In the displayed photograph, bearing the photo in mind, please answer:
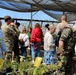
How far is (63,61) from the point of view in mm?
5172

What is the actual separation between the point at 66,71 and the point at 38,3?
452 centimetres

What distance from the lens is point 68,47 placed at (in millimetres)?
5582

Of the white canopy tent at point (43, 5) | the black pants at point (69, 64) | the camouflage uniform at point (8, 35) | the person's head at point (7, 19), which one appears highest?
the white canopy tent at point (43, 5)

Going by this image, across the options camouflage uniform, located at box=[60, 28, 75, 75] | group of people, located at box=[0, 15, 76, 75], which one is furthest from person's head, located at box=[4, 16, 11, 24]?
camouflage uniform, located at box=[60, 28, 75, 75]

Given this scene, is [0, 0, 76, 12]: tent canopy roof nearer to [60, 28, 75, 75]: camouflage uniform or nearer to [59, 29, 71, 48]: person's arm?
[60, 28, 75, 75]: camouflage uniform

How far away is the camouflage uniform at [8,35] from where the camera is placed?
7.34 metres

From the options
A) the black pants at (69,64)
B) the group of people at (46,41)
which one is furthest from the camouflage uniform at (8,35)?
the black pants at (69,64)

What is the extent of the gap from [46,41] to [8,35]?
1.17 metres

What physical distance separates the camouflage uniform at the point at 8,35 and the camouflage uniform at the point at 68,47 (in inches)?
83.6

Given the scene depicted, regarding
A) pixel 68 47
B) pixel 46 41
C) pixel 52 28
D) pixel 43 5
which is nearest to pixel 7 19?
pixel 52 28

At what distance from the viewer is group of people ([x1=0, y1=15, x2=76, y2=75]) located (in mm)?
5491

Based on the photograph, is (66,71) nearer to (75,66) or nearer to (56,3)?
(75,66)

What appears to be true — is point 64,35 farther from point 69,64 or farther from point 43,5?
point 43,5

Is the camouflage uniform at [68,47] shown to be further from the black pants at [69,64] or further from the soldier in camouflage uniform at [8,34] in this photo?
the soldier in camouflage uniform at [8,34]
